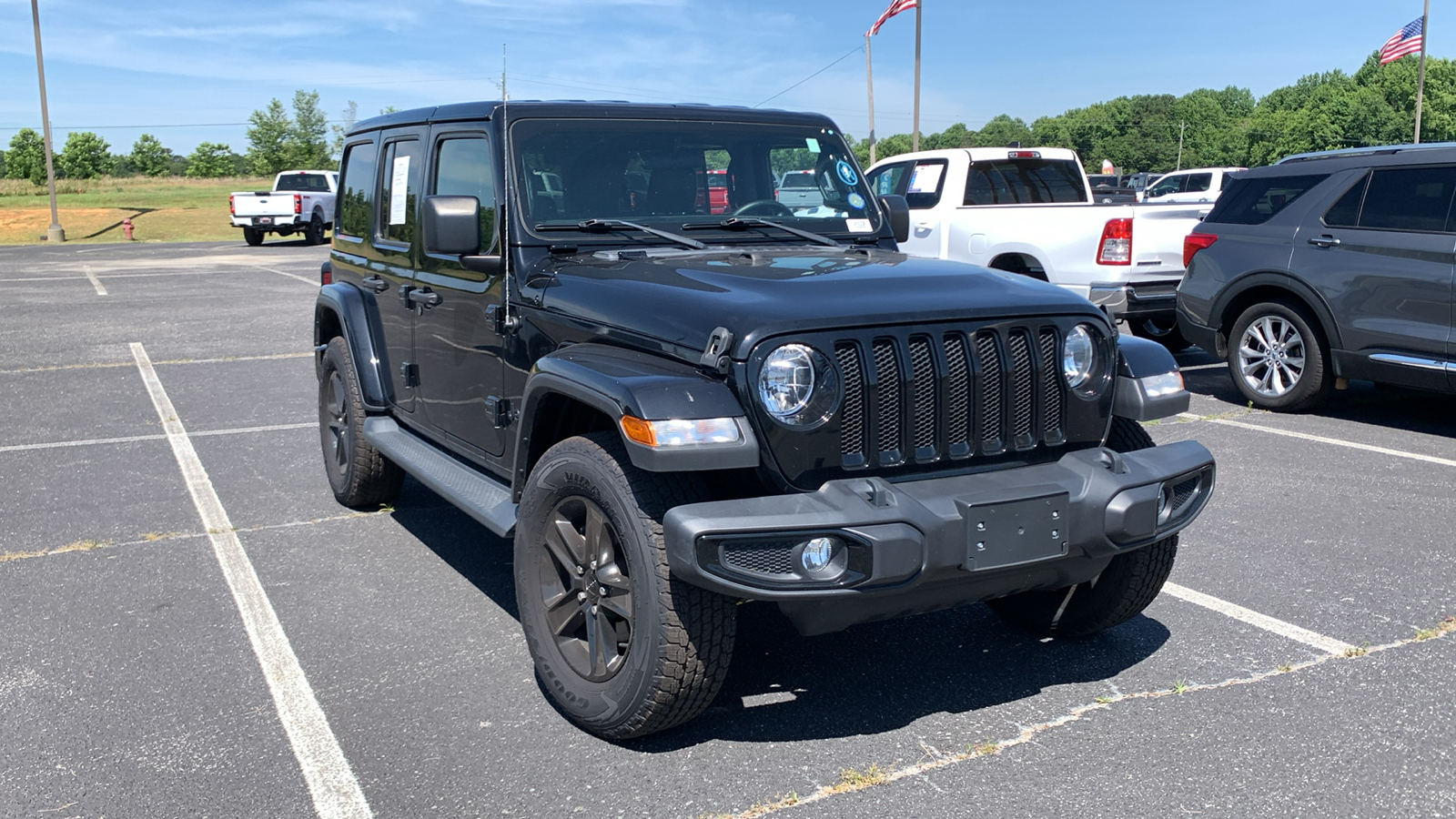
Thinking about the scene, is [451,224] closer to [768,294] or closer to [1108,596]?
[768,294]

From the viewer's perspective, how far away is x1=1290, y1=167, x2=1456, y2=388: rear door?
7484 millimetres

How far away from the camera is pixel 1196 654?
13.6ft

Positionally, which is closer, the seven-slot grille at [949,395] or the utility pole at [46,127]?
the seven-slot grille at [949,395]

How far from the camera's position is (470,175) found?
4.69 meters

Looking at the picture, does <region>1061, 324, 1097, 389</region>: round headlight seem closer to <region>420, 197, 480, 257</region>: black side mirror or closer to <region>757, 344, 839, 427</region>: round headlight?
<region>757, 344, 839, 427</region>: round headlight

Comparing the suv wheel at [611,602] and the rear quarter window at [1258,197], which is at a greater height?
the rear quarter window at [1258,197]

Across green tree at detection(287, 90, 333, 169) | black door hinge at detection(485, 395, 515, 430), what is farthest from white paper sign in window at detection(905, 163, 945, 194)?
green tree at detection(287, 90, 333, 169)

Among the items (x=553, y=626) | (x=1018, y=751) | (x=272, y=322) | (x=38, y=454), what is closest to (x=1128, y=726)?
(x=1018, y=751)

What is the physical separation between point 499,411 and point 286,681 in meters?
1.17

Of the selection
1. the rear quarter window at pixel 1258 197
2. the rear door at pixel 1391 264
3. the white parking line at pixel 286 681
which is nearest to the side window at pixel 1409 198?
the rear door at pixel 1391 264

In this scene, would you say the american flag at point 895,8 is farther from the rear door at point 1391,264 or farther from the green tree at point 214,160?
the green tree at point 214,160

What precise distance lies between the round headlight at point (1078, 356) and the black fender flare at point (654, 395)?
3.62ft

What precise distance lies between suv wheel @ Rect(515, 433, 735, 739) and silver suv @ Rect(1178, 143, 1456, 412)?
20.5ft

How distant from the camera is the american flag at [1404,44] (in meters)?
29.6
